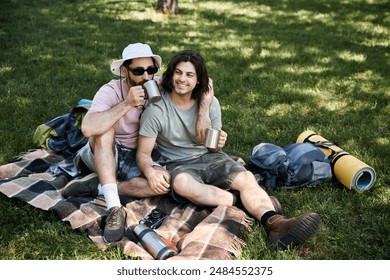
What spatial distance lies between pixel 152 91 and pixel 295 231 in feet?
5.54

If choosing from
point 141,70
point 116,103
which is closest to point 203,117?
point 141,70

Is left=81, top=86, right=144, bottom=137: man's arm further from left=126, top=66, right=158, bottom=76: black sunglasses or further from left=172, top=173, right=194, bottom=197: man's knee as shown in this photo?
left=172, top=173, right=194, bottom=197: man's knee

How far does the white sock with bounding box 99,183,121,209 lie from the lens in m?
4.07

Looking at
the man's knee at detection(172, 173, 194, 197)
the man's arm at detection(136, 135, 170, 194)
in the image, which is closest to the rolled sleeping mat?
the man's knee at detection(172, 173, 194, 197)

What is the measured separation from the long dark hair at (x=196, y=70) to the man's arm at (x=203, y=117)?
0.22 feet

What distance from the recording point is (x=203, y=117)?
441 cm

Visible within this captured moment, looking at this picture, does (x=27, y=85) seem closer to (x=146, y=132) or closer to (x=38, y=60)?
(x=38, y=60)

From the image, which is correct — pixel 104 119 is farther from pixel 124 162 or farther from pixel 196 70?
pixel 196 70

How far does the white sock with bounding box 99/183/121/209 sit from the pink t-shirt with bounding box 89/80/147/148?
23.9 inches

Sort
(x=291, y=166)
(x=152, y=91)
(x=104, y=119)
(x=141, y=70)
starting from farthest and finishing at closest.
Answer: (x=291, y=166)
(x=141, y=70)
(x=104, y=119)
(x=152, y=91)

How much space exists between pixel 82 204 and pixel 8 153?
1581 mm

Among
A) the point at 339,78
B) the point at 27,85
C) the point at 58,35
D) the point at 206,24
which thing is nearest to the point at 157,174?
the point at 27,85

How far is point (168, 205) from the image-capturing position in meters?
4.45

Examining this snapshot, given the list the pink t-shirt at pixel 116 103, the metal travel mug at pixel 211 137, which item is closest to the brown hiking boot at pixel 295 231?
the metal travel mug at pixel 211 137
